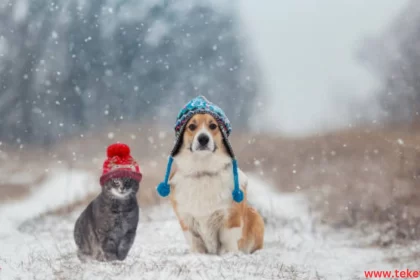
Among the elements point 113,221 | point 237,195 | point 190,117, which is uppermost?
point 190,117

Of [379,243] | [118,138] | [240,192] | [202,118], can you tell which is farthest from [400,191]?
[118,138]

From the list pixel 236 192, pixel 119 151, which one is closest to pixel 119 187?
pixel 119 151

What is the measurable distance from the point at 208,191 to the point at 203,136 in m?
0.28

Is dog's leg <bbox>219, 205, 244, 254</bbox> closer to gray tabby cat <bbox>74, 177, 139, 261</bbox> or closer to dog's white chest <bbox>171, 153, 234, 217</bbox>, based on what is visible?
dog's white chest <bbox>171, 153, 234, 217</bbox>

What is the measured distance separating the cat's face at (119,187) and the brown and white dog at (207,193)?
255mm

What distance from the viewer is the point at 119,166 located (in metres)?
2.40

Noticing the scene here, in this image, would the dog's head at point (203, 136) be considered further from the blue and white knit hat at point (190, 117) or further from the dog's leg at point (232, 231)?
the dog's leg at point (232, 231)

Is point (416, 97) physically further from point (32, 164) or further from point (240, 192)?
point (32, 164)

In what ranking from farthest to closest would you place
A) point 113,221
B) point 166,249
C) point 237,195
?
point 166,249 → point 237,195 → point 113,221

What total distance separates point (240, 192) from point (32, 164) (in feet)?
4.66

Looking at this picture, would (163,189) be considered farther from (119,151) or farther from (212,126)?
(212,126)

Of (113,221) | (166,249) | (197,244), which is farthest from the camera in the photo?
(166,249)

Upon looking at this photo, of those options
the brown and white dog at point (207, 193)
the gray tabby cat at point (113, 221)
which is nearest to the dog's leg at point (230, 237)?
the brown and white dog at point (207, 193)

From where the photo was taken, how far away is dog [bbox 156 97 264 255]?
7.93 feet
